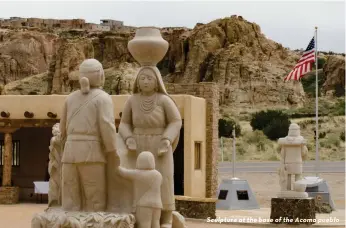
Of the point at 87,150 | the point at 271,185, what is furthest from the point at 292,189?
the point at 271,185

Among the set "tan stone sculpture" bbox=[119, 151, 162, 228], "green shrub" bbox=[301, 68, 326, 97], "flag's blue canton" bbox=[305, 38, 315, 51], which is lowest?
"tan stone sculpture" bbox=[119, 151, 162, 228]

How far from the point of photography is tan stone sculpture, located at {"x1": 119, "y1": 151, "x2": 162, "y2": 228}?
10.4 m

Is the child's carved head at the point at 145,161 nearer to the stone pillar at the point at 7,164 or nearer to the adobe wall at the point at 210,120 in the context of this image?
the stone pillar at the point at 7,164

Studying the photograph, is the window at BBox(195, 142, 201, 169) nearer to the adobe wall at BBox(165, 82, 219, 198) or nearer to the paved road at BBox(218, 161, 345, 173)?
the adobe wall at BBox(165, 82, 219, 198)

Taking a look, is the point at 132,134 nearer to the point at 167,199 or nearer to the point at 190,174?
the point at 167,199

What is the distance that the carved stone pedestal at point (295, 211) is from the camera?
66.6 ft

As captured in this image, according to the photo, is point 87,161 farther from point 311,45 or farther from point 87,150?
point 311,45

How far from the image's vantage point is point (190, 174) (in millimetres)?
26797

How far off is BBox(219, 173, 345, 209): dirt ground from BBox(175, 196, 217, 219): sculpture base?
984 centimetres

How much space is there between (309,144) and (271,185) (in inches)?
844

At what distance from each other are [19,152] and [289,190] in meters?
12.8

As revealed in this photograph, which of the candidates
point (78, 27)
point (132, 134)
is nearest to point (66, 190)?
point (132, 134)

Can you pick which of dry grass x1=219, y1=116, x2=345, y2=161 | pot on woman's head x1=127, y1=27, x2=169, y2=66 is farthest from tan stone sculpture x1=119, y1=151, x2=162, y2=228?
dry grass x1=219, y1=116, x2=345, y2=161

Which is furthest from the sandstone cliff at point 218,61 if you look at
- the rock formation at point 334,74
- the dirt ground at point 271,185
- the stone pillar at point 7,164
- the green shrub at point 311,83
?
the stone pillar at point 7,164
